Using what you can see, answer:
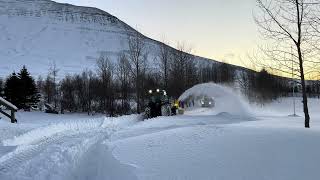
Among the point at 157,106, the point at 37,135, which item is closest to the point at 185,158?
the point at 37,135

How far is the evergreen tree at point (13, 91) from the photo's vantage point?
54.1 meters

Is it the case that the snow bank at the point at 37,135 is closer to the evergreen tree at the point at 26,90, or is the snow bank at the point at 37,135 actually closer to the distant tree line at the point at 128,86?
the distant tree line at the point at 128,86

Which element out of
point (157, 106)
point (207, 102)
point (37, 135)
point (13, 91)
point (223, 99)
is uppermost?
point (13, 91)

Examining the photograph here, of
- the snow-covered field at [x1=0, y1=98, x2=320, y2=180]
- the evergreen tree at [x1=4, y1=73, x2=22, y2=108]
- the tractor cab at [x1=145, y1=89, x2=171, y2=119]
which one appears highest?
the evergreen tree at [x1=4, y1=73, x2=22, y2=108]

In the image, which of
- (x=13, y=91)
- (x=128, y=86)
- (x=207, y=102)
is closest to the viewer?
(x=207, y=102)

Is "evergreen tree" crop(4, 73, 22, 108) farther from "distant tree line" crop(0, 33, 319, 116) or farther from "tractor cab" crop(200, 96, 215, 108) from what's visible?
"tractor cab" crop(200, 96, 215, 108)

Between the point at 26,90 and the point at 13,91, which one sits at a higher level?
the point at 26,90

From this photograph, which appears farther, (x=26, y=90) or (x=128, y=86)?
(x=128, y=86)

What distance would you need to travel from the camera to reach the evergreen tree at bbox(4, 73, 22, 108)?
54.1 metres

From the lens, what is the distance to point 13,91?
2148 inches

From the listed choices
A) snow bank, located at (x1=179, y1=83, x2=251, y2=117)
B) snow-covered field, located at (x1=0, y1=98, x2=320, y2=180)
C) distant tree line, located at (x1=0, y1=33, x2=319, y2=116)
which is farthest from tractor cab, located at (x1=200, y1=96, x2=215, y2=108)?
snow-covered field, located at (x1=0, y1=98, x2=320, y2=180)

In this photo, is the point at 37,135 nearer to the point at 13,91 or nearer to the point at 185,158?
the point at 185,158

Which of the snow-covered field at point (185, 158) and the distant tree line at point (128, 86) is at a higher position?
the distant tree line at point (128, 86)

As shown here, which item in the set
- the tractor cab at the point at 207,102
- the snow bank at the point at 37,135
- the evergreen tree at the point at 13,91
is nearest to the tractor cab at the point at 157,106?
the snow bank at the point at 37,135
